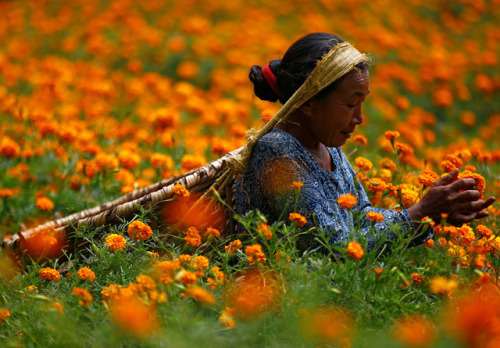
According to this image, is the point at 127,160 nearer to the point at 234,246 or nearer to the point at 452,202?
the point at 234,246

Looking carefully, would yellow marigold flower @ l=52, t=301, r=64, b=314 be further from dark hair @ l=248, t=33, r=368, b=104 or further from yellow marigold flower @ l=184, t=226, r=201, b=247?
dark hair @ l=248, t=33, r=368, b=104

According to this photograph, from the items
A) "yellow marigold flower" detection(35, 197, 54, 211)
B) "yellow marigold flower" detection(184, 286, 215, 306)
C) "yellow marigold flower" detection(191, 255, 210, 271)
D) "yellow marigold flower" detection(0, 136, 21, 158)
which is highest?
"yellow marigold flower" detection(184, 286, 215, 306)

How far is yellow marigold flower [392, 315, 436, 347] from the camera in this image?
1652mm

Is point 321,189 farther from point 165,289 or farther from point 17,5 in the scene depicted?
point 17,5

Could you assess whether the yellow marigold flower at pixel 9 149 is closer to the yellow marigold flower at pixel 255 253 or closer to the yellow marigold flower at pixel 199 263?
the yellow marigold flower at pixel 199 263

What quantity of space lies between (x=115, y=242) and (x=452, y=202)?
1.27 meters

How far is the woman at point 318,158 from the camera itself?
8.14 ft

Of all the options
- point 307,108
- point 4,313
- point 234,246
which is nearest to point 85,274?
point 4,313

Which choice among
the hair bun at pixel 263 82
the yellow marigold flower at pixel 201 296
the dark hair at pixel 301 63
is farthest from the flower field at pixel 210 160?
the dark hair at pixel 301 63

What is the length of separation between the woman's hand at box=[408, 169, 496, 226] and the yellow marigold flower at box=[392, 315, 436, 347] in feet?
1.62

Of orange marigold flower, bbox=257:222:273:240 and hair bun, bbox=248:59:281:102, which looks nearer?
orange marigold flower, bbox=257:222:273:240

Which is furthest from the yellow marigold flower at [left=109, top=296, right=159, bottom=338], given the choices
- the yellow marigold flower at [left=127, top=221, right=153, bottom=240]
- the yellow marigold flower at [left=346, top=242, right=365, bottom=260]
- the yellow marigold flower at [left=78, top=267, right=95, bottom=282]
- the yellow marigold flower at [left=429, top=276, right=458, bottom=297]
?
the yellow marigold flower at [left=429, top=276, right=458, bottom=297]

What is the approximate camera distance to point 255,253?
2.05 m

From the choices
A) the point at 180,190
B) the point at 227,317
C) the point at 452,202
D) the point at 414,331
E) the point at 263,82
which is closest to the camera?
the point at 414,331
